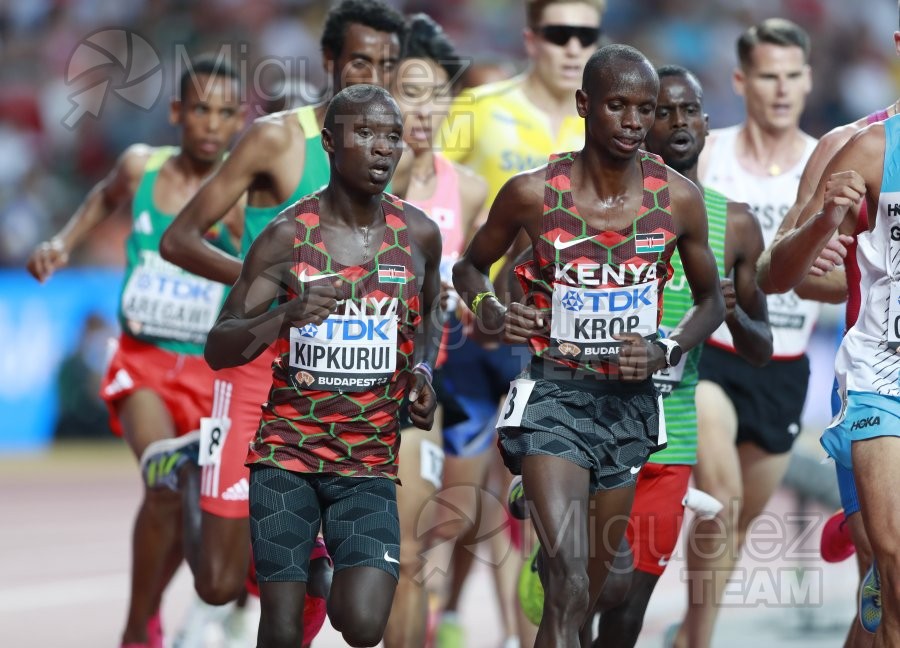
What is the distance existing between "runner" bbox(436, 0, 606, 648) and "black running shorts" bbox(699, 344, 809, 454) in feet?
3.33

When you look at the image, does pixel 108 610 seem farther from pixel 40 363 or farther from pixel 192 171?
pixel 40 363

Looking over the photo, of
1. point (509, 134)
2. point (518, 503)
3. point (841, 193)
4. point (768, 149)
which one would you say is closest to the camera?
point (841, 193)

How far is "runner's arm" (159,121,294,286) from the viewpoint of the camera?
6.84 m

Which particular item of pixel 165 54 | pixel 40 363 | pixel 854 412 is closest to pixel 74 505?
pixel 40 363

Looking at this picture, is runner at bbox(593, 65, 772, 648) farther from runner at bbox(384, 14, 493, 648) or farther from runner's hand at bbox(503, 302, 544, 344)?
runner's hand at bbox(503, 302, 544, 344)

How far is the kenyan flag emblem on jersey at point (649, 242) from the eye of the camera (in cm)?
580

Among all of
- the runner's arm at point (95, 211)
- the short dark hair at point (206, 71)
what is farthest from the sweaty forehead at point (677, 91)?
the runner's arm at point (95, 211)

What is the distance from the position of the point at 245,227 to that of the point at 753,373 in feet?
8.93

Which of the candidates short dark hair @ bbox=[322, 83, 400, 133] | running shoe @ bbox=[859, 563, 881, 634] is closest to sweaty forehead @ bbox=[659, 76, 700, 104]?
short dark hair @ bbox=[322, 83, 400, 133]

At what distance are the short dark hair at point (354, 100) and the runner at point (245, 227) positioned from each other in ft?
2.77

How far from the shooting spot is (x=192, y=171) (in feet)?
28.9

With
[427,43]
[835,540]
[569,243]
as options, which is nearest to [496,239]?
[569,243]

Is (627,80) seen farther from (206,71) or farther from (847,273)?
(206,71)

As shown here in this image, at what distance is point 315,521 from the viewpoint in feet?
19.1
